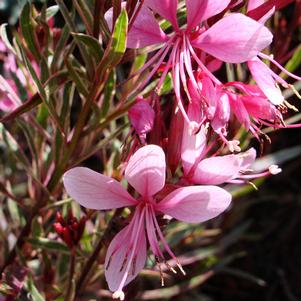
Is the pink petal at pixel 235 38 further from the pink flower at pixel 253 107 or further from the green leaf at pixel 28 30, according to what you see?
the green leaf at pixel 28 30

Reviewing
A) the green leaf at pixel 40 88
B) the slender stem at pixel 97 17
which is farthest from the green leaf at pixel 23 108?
the slender stem at pixel 97 17

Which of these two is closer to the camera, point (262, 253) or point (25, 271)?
point (25, 271)

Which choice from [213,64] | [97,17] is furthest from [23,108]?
A: [213,64]

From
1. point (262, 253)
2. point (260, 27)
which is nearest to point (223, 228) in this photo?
point (262, 253)

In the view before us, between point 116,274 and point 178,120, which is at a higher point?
point 178,120

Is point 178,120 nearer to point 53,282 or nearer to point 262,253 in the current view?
point 53,282

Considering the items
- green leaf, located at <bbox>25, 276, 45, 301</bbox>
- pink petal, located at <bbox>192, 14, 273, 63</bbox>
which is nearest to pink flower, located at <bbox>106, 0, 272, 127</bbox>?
pink petal, located at <bbox>192, 14, 273, 63</bbox>
